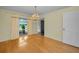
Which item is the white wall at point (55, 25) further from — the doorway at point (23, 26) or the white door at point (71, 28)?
the doorway at point (23, 26)

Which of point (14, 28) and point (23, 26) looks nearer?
point (23, 26)

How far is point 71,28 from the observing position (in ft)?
13.4

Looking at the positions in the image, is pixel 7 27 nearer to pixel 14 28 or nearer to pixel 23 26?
pixel 14 28

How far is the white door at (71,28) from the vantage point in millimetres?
3824

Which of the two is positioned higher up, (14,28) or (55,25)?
(55,25)

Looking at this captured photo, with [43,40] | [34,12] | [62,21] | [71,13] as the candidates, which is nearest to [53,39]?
[43,40]

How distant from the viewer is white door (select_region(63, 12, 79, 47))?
3.82m

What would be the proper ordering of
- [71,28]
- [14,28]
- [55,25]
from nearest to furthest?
[71,28] → [14,28] → [55,25]

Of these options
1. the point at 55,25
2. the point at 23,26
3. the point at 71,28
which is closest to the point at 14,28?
the point at 23,26

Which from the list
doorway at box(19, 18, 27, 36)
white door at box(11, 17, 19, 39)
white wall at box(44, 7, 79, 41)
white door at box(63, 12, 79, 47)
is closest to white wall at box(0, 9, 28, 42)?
white door at box(11, 17, 19, 39)

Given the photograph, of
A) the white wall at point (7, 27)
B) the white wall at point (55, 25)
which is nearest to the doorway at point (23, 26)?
the white wall at point (7, 27)

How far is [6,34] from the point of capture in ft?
15.5

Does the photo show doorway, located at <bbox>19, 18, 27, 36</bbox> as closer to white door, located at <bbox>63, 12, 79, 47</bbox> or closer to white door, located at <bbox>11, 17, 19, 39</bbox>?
white door, located at <bbox>11, 17, 19, 39</bbox>
